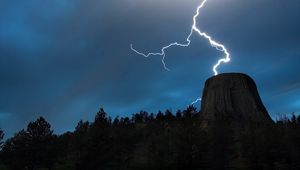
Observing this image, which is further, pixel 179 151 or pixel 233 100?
pixel 233 100

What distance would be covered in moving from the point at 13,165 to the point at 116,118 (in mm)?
85922

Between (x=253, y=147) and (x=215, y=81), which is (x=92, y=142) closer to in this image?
(x=253, y=147)

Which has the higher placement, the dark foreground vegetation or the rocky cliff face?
the rocky cliff face

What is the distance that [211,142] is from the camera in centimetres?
4800

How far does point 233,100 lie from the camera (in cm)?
11044

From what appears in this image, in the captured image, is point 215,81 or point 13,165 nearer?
point 13,165

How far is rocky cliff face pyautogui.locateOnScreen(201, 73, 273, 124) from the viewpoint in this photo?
105 meters

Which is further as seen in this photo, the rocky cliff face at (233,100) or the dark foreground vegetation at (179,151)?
the rocky cliff face at (233,100)

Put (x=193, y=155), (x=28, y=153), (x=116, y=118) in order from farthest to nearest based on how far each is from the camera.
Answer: (x=116, y=118), (x=28, y=153), (x=193, y=155)

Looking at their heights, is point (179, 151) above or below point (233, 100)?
below

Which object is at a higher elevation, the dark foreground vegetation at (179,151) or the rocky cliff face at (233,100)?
the rocky cliff face at (233,100)

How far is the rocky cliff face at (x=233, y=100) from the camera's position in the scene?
10469 cm

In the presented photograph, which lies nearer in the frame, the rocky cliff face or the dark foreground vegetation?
the dark foreground vegetation

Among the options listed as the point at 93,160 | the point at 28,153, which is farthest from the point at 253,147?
the point at 28,153
